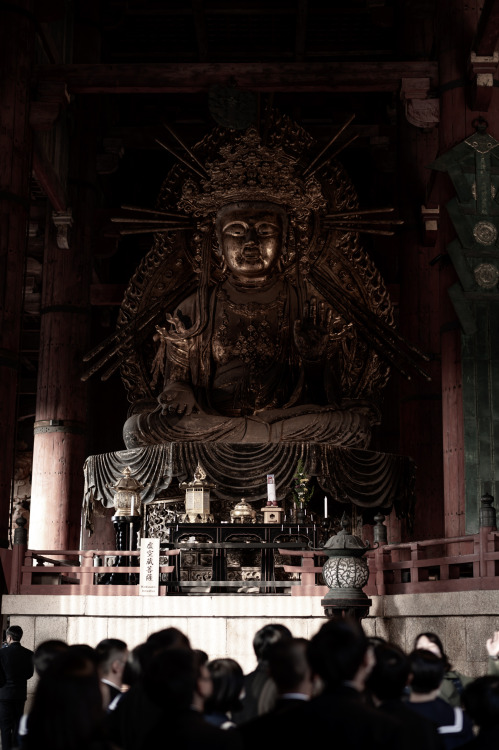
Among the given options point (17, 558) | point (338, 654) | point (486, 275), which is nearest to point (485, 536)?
point (486, 275)

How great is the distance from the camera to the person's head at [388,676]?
3.08 meters

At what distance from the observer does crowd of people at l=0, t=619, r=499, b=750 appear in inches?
95.3

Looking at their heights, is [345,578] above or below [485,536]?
below

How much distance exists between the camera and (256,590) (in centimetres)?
952

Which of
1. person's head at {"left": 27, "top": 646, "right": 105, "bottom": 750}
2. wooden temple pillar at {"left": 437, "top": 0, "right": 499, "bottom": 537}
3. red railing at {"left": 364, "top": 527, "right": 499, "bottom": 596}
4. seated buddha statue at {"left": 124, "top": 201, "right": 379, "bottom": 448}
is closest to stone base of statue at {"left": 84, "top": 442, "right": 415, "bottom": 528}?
seated buddha statue at {"left": 124, "top": 201, "right": 379, "bottom": 448}

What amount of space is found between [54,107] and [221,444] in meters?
3.57

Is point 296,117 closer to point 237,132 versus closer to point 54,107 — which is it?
point 237,132

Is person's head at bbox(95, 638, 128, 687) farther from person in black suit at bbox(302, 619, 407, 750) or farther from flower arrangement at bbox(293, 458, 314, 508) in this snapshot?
flower arrangement at bbox(293, 458, 314, 508)

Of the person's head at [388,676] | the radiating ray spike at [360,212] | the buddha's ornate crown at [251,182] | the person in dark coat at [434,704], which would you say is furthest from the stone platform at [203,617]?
the buddha's ornate crown at [251,182]

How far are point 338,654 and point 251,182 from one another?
10.1m

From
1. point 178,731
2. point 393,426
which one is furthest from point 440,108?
point 178,731

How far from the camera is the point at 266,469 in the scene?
1072 centimetres

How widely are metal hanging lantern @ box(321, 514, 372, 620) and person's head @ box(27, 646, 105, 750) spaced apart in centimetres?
465

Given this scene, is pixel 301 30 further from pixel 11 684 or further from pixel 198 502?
pixel 11 684
